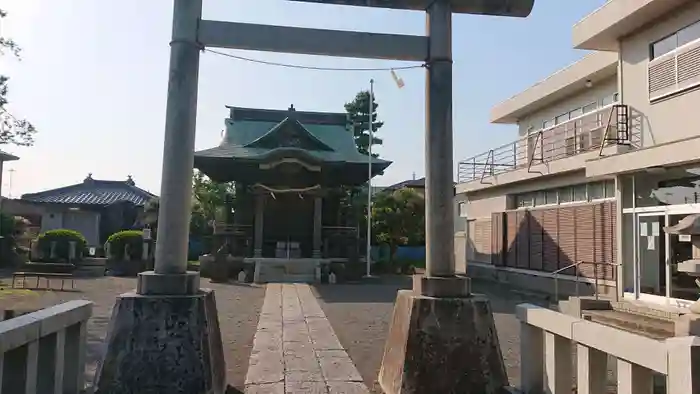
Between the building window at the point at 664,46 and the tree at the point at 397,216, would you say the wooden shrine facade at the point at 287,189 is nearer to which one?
the tree at the point at 397,216

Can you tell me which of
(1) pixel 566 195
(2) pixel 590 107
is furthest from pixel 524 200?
(2) pixel 590 107

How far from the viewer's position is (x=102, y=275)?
22.9m

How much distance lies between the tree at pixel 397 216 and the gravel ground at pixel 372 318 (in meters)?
9.22

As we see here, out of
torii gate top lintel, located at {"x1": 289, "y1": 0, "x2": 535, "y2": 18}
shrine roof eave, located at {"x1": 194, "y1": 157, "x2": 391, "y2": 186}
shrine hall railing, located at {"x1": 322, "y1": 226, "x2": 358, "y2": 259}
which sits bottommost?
shrine hall railing, located at {"x1": 322, "y1": 226, "x2": 358, "y2": 259}

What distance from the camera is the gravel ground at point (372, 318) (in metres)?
7.36

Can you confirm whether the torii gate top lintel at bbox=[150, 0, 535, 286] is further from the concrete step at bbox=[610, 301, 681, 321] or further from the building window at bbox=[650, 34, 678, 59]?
the building window at bbox=[650, 34, 678, 59]

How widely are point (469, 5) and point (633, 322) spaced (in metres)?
6.99

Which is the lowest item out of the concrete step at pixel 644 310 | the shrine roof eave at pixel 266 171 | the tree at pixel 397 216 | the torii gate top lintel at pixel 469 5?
the concrete step at pixel 644 310

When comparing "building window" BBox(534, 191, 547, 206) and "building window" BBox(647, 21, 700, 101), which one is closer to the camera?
"building window" BBox(647, 21, 700, 101)

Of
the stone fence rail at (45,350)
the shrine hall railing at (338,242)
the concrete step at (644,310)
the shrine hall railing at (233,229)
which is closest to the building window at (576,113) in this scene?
the concrete step at (644,310)

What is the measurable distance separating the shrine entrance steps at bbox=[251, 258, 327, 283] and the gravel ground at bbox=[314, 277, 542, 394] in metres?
2.37

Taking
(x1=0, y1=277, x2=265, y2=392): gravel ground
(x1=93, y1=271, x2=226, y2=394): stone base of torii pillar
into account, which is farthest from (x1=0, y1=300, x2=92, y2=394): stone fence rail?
(x1=0, y1=277, x2=265, y2=392): gravel ground

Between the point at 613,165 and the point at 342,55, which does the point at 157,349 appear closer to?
the point at 342,55

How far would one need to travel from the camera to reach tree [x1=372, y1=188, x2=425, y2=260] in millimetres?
29769
